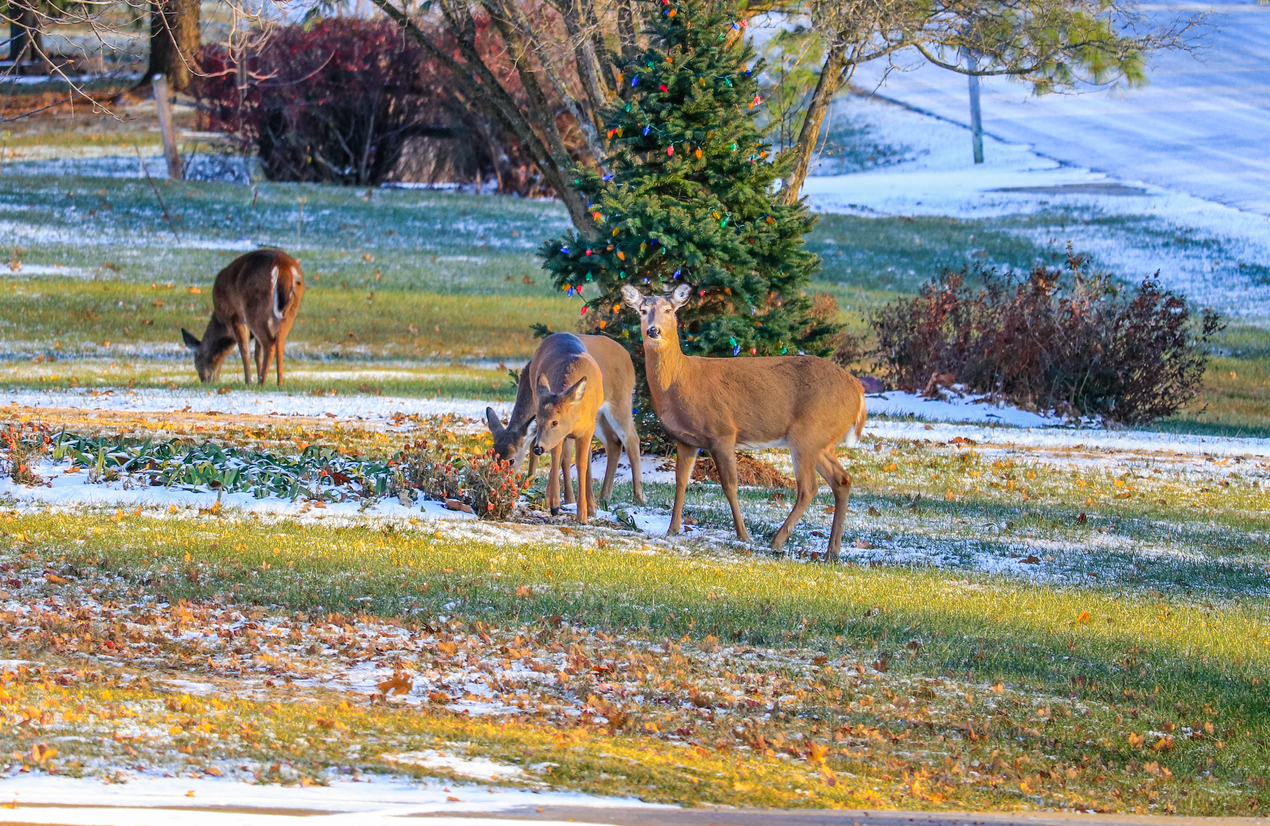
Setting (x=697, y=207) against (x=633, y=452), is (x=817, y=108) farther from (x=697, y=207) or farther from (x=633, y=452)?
(x=633, y=452)

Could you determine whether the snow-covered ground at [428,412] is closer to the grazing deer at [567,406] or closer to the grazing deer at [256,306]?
the grazing deer at [256,306]

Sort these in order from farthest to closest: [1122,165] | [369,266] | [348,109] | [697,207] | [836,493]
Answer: [1122,165], [348,109], [369,266], [697,207], [836,493]

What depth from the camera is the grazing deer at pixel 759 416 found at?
11297 millimetres

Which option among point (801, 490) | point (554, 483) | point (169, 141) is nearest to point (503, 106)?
point (554, 483)

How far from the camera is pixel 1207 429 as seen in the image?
72.4 feet

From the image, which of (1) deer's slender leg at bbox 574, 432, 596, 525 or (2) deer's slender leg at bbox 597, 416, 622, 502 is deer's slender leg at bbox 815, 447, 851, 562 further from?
(2) deer's slender leg at bbox 597, 416, 622, 502

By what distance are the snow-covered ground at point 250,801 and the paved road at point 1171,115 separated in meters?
42.7

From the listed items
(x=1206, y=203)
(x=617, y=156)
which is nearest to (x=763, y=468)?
(x=617, y=156)

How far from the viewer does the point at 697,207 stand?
1403cm

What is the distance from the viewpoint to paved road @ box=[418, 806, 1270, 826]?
5.34 metres

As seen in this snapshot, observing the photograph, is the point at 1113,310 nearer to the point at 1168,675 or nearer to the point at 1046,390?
the point at 1046,390

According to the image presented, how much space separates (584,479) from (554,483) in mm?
295

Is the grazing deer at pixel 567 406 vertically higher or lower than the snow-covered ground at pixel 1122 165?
lower

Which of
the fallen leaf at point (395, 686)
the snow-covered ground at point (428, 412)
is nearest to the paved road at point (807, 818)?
the fallen leaf at point (395, 686)
